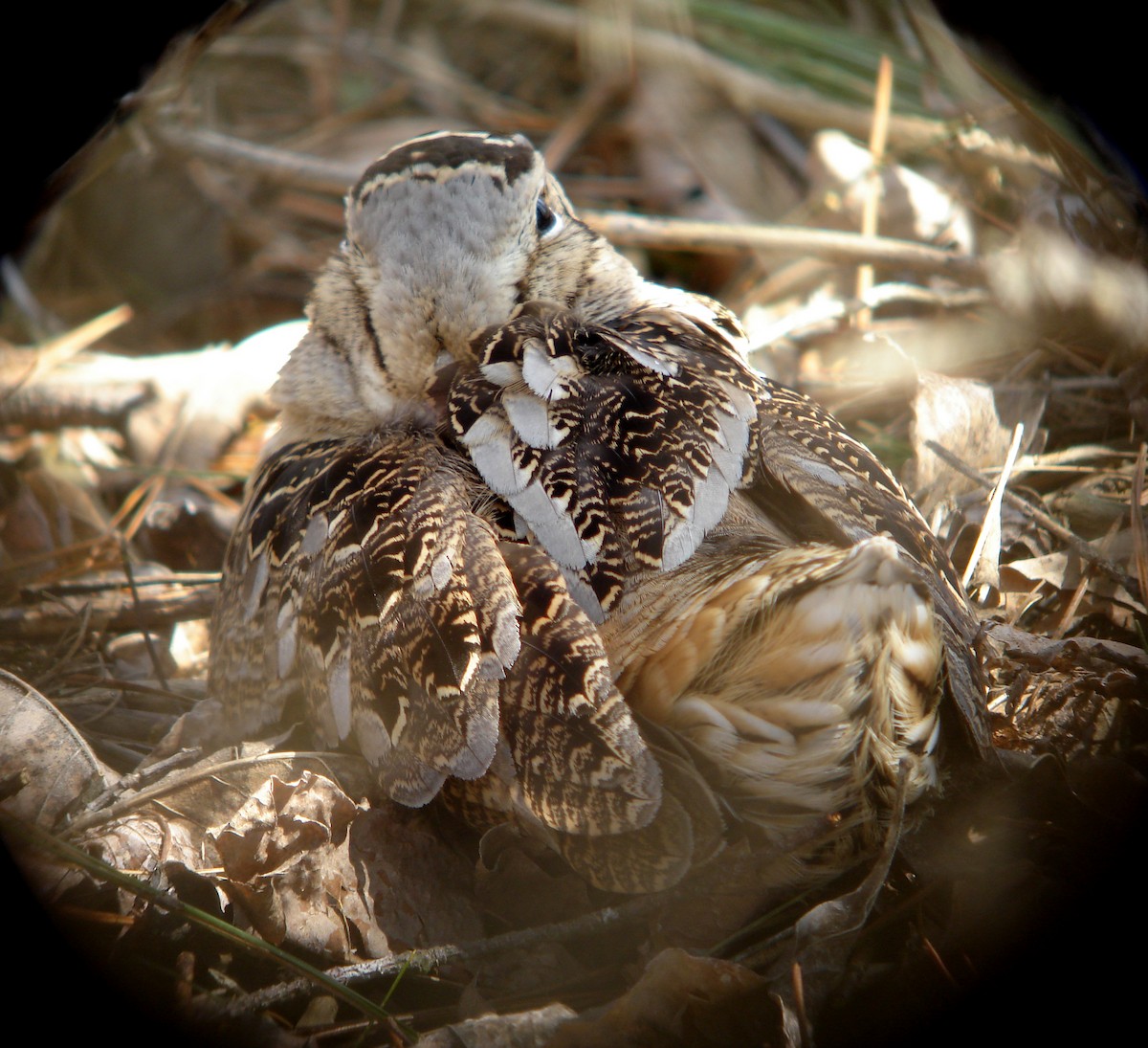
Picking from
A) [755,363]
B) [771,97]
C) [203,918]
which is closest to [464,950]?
[203,918]

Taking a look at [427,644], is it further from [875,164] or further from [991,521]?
[875,164]

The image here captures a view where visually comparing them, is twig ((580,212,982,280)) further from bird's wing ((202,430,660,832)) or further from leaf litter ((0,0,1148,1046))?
bird's wing ((202,430,660,832))

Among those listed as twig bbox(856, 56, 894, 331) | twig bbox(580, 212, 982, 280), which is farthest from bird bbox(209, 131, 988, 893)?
twig bbox(856, 56, 894, 331)

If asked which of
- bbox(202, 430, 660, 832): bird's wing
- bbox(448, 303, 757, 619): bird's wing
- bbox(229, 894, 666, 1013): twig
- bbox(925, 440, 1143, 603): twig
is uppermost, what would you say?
bbox(448, 303, 757, 619): bird's wing

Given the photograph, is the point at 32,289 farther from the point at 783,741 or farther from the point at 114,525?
the point at 783,741

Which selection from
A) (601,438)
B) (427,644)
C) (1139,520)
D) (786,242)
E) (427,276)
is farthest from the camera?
(786,242)

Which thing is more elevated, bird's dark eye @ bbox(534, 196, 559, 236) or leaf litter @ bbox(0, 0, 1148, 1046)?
bird's dark eye @ bbox(534, 196, 559, 236)
